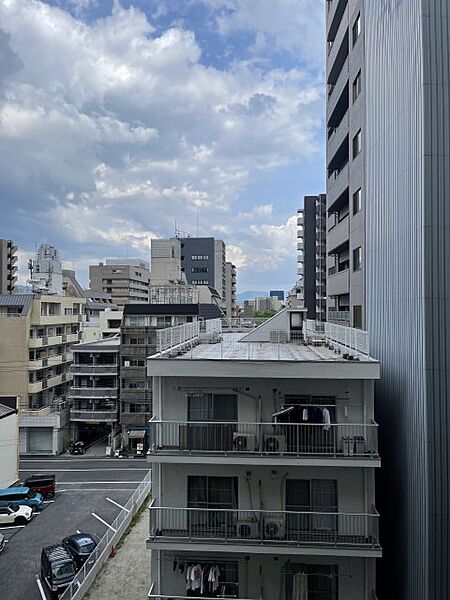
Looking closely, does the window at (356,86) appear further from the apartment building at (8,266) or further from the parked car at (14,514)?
the apartment building at (8,266)

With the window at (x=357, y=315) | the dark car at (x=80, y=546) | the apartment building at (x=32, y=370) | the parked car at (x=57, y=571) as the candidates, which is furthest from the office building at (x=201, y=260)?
the parked car at (x=57, y=571)

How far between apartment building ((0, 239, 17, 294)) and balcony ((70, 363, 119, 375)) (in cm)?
3763

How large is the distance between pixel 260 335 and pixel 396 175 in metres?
6.90

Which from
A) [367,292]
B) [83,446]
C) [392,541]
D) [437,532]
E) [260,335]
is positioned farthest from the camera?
[83,446]

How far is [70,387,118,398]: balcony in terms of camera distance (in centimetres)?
3444

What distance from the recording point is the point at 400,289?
391 inches

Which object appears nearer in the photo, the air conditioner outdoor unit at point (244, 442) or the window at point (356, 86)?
the air conditioner outdoor unit at point (244, 442)

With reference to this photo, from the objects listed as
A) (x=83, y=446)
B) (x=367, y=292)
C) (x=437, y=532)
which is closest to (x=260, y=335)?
(x=367, y=292)

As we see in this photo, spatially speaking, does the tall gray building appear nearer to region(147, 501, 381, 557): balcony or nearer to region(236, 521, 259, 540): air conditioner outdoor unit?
region(147, 501, 381, 557): balcony

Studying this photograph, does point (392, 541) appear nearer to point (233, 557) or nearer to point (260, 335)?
point (233, 557)

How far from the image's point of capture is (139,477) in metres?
27.5

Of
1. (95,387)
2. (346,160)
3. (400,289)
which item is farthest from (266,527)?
(95,387)

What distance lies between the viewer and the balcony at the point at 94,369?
34.6m

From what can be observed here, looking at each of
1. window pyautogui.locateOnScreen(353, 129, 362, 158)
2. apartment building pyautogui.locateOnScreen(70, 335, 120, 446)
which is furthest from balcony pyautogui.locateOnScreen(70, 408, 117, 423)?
window pyautogui.locateOnScreen(353, 129, 362, 158)
